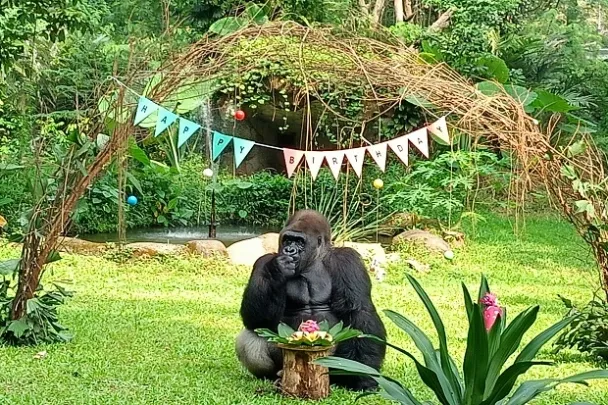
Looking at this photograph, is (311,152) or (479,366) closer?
(479,366)

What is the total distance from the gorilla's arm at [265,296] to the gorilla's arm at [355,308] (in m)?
0.30

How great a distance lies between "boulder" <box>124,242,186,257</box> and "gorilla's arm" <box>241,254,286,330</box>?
4.83 meters

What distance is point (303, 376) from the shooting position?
5098mm

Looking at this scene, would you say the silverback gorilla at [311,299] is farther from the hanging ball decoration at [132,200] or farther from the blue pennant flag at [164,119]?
the hanging ball decoration at [132,200]

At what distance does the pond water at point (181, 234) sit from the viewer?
11788 mm

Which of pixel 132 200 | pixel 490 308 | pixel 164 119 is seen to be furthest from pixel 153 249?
pixel 490 308

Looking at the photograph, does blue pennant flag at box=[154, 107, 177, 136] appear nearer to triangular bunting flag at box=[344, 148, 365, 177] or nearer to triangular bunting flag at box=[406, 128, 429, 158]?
triangular bunting flag at box=[344, 148, 365, 177]

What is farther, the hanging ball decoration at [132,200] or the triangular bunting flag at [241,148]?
the hanging ball decoration at [132,200]

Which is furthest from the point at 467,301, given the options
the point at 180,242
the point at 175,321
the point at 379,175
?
the point at 379,175

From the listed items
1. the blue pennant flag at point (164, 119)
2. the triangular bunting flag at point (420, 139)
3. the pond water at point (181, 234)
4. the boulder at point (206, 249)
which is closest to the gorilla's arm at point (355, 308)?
the triangular bunting flag at point (420, 139)

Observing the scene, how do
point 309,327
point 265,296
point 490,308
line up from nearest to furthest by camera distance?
1. point 490,308
2. point 309,327
3. point 265,296

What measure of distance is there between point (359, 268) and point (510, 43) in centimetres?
1143

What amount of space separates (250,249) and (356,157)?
439 centimetres

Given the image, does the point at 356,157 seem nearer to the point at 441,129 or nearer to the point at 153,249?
the point at 441,129
